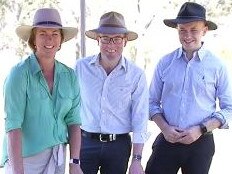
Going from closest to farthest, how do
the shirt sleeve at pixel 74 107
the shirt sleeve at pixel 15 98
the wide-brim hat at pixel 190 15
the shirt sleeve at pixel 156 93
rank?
the shirt sleeve at pixel 15 98
the shirt sleeve at pixel 74 107
the wide-brim hat at pixel 190 15
the shirt sleeve at pixel 156 93

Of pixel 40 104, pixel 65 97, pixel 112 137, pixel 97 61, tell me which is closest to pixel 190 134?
pixel 112 137

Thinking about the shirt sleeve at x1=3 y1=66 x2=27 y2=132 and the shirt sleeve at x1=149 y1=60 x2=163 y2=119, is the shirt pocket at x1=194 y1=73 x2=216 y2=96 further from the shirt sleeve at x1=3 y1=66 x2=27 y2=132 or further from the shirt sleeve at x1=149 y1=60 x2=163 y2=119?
the shirt sleeve at x1=3 y1=66 x2=27 y2=132

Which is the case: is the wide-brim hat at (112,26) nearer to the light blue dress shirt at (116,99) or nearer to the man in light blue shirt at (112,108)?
the man in light blue shirt at (112,108)

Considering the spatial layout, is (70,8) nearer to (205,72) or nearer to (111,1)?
(111,1)

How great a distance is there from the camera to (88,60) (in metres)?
2.58

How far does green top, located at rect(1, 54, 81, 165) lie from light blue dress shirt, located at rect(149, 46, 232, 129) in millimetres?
758

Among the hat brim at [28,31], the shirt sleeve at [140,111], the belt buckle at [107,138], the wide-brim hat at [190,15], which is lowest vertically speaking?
the belt buckle at [107,138]

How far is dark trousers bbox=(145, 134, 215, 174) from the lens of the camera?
2.60m

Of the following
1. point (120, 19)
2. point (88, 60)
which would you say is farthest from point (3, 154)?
point (120, 19)

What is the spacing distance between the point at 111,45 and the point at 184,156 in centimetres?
85

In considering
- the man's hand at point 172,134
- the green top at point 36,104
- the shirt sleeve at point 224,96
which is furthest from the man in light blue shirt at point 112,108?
the shirt sleeve at point 224,96

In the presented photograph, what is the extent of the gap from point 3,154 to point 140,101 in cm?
86

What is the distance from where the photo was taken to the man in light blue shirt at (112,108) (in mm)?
2480

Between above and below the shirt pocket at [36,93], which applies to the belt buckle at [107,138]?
below
